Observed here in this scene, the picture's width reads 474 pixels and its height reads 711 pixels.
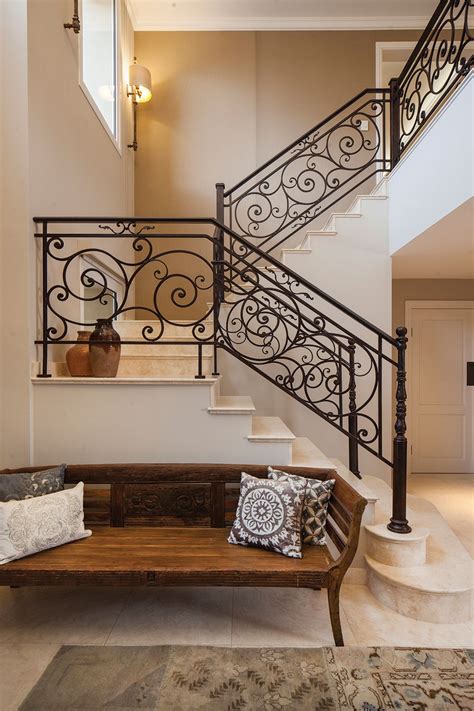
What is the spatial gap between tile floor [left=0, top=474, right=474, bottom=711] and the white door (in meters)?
3.28

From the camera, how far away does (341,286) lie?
394cm

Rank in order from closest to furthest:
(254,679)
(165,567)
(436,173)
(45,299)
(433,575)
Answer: (254,679) < (165,567) < (433,575) < (45,299) < (436,173)

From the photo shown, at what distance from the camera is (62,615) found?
222 centimetres

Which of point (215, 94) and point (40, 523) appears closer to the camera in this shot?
point (40, 523)

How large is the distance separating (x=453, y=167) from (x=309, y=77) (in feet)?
11.7

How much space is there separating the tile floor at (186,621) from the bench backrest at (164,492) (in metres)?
0.41

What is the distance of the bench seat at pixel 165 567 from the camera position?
1.97 m

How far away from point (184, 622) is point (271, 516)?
719 millimetres

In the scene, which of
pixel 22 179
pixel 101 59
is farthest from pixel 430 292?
pixel 22 179

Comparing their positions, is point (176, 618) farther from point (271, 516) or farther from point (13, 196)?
point (13, 196)

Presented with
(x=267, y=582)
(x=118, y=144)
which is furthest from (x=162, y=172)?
(x=267, y=582)

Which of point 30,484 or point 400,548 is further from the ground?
point 30,484

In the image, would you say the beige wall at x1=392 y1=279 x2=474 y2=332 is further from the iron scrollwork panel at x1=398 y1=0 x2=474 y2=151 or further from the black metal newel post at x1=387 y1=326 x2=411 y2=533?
the black metal newel post at x1=387 y1=326 x2=411 y2=533

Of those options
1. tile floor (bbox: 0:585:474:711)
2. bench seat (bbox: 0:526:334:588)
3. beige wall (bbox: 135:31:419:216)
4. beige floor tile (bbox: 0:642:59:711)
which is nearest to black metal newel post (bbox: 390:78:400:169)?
beige wall (bbox: 135:31:419:216)
